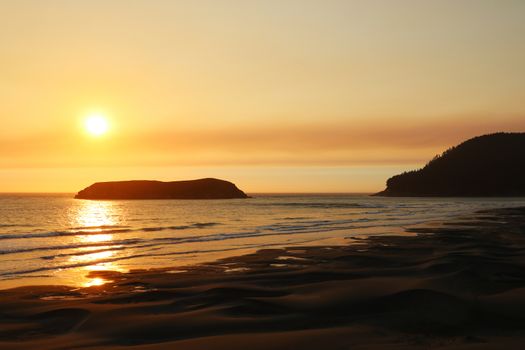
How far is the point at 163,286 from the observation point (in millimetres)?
12531

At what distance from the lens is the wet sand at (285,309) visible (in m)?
7.25

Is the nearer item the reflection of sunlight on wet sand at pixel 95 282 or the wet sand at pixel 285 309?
the wet sand at pixel 285 309

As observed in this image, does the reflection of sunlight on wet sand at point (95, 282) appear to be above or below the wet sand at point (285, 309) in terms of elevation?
below

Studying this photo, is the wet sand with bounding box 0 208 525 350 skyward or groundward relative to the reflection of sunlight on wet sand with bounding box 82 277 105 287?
skyward

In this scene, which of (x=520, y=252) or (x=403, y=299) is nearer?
(x=403, y=299)

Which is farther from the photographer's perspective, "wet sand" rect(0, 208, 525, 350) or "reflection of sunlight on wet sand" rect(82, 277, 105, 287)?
"reflection of sunlight on wet sand" rect(82, 277, 105, 287)

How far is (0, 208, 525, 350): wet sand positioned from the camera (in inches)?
286

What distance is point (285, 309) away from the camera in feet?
30.5

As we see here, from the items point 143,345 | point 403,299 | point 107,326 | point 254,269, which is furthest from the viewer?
point 254,269

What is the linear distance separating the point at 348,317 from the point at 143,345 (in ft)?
11.7

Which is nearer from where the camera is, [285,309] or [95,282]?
[285,309]

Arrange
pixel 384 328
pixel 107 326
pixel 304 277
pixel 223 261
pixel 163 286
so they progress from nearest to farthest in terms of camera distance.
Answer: pixel 384 328
pixel 107 326
pixel 163 286
pixel 304 277
pixel 223 261

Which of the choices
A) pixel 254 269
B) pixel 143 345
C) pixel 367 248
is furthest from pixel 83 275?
pixel 367 248

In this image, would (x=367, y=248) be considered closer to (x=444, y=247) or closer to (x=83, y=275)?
(x=444, y=247)
